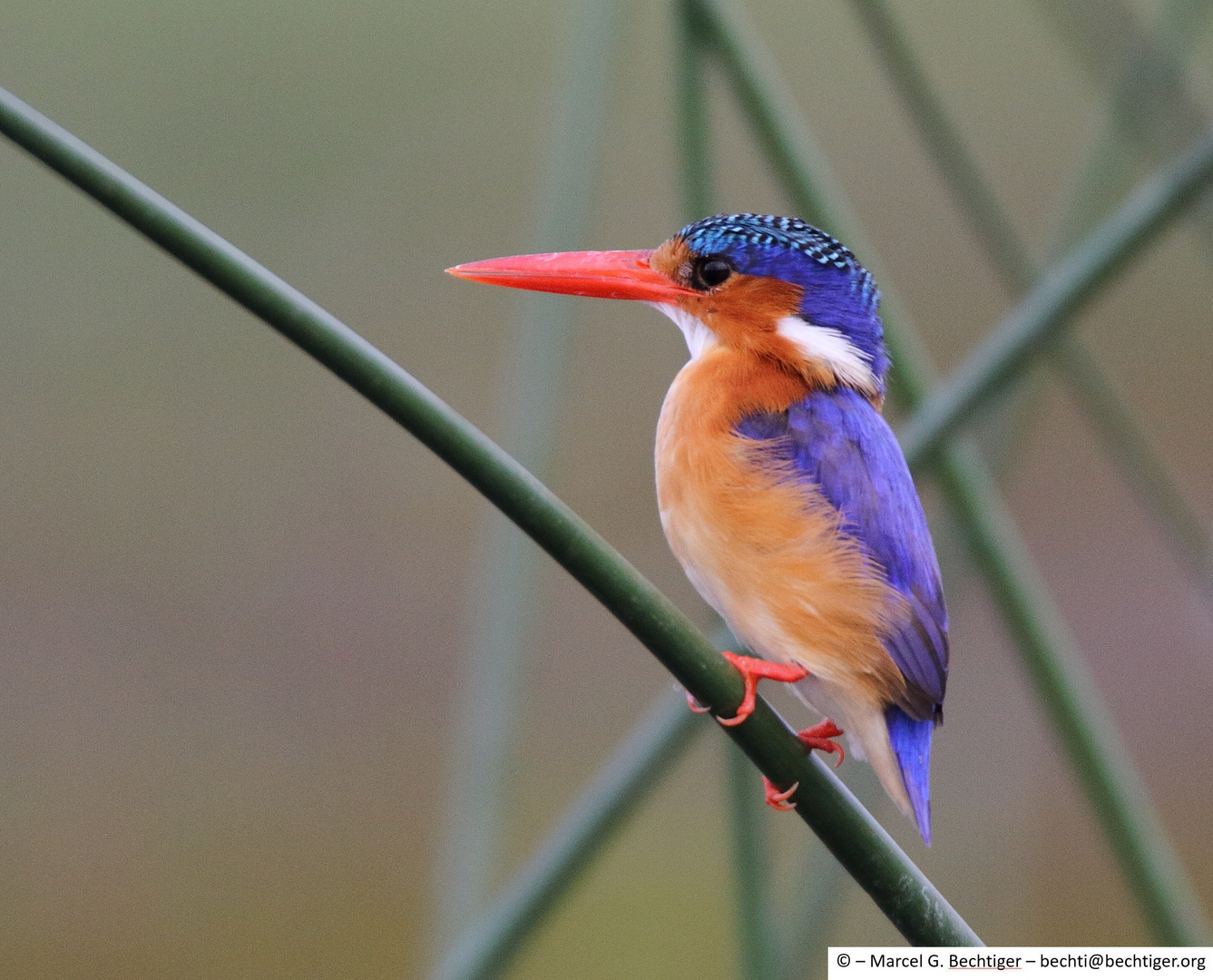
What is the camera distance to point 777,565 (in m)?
0.73

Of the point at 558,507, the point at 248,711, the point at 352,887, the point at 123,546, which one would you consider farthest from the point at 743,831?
the point at 123,546

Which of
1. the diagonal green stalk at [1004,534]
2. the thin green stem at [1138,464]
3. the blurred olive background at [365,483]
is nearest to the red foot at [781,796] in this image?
the diagonal green stalk at [1004,534]

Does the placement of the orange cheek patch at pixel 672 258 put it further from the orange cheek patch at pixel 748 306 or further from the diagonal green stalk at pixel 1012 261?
the diagonal green stalk at pixel 1012 261

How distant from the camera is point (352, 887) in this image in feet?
8.12

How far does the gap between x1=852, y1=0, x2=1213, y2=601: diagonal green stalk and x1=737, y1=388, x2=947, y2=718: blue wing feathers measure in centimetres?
20

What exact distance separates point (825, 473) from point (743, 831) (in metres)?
0.22

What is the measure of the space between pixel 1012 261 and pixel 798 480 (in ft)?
1.10

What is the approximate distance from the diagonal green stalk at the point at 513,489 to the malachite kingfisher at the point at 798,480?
0.46ft

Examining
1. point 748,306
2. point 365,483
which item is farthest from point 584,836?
point 365,483

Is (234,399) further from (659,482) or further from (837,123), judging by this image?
(659,482)

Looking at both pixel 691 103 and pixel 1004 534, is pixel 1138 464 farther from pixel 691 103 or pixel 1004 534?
pixel 691 103

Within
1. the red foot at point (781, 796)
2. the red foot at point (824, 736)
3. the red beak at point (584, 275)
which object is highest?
the red beak at point (584, 275)

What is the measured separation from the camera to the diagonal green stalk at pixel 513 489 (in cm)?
40

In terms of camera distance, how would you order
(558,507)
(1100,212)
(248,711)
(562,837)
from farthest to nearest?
1. (248,711)
2. (1100,212)
3. (562,837)
4. (558,507)
